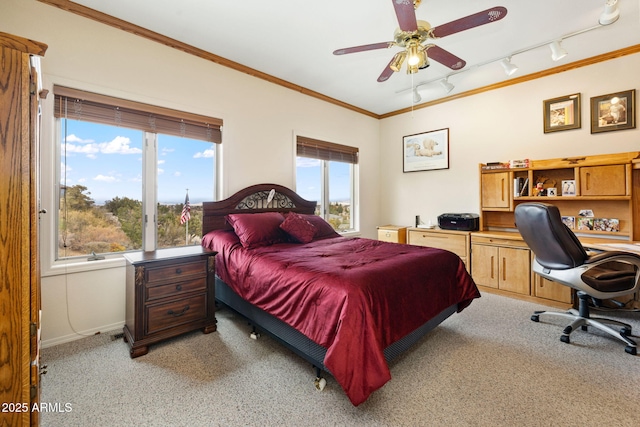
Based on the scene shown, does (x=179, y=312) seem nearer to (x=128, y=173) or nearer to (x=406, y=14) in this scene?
(x=128, y=173)

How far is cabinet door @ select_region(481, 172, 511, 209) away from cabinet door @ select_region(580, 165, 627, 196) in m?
0.73

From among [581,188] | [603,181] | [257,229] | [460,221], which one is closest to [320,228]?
[257,229]

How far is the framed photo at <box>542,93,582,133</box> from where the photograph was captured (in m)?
3.34

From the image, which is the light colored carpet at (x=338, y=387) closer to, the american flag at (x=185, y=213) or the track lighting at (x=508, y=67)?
the american flag at (x=185, y=213)

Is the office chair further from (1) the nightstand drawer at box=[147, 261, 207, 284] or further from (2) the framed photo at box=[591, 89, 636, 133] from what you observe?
(1) the nightstand drawer at box=[147, 261, 207, 284]

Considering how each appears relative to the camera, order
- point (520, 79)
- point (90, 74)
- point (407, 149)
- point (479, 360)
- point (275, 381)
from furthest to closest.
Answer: point (407, 149) < point (520, 79) < point (90, 74) < point (479, 360) < point (275, 381)

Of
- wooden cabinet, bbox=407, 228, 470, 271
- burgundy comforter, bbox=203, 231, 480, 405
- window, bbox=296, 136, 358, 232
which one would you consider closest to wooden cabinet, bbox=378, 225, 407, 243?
wooden cabinet, bbox=407, 228, 470, 271

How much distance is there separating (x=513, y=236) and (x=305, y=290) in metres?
3.02

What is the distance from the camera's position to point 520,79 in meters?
3.70

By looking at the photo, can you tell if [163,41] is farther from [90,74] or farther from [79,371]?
[79,371]

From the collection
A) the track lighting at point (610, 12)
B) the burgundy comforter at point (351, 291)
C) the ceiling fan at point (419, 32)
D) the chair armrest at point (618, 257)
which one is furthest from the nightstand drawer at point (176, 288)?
the track lighting at point (610, 12)

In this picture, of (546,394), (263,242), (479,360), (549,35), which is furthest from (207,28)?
(546,394)

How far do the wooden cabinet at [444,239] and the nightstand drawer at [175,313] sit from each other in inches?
127

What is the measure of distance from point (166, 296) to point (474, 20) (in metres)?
3.08
